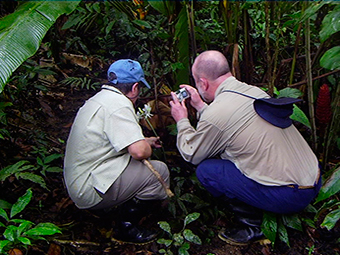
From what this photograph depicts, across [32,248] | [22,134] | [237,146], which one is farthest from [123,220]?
[22,134]

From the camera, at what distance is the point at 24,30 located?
87.0 inches

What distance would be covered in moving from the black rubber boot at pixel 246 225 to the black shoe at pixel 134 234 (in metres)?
0.55

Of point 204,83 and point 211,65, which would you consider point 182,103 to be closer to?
point 204,83

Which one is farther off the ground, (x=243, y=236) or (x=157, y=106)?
(x=157, y=106)

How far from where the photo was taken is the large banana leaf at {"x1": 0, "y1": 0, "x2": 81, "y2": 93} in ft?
6.64

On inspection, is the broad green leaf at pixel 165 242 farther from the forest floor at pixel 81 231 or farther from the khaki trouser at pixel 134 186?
the khaki trouser at pixel 134 186

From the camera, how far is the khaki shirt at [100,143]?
7.36ft

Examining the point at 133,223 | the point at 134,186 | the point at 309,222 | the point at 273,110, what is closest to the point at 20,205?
the point at 134,186

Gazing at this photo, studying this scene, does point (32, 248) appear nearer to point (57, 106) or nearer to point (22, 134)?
point (22, 134)

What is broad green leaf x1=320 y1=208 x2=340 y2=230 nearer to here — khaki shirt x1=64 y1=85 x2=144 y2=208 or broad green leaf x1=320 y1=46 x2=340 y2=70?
broad green leaf x1=320 y1=46 x2=340 y2=70

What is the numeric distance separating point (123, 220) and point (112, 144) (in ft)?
2.24

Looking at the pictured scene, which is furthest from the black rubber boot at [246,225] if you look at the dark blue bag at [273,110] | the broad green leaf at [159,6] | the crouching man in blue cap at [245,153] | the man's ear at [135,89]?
the broad green leaf at [159,6]

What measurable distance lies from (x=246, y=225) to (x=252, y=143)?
27.9 inches

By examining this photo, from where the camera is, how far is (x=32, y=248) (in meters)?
2.30
